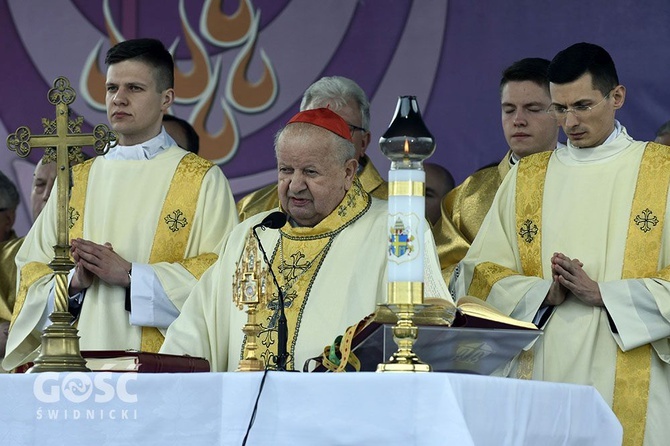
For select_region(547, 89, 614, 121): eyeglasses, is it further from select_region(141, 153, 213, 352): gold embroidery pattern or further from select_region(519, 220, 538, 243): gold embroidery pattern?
select_region(141, 153, 213, 352): gold embroidery pattern

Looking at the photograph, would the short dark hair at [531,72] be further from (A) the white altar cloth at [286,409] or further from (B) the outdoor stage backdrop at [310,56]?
(A) the white altar cloth at [286,409]

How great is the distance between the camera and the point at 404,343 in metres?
4.26

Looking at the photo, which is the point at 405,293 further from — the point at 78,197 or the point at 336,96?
the point at 336,96

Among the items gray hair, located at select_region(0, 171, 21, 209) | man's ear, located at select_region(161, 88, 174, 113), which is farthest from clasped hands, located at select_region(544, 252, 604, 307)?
gray hair, located at select_region(0, 171, 21, 209)

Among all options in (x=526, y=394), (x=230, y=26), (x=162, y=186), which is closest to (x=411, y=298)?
(x=526, y=394)

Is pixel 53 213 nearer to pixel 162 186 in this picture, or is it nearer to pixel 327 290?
pixel 162 186

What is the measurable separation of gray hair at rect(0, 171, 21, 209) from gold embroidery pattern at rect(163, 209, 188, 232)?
2.60 metres

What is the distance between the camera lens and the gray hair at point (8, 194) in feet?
29.9

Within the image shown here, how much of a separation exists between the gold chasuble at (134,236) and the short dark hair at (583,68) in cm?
148

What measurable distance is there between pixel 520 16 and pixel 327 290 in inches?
133

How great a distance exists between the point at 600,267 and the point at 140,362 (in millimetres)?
2170

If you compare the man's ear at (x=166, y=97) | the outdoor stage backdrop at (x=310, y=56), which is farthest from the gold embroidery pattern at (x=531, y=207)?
the outdoor stage backdrop at (x=310, y=56)

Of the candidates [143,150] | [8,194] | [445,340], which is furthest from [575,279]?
[8,194]

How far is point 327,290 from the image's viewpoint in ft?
18.9
